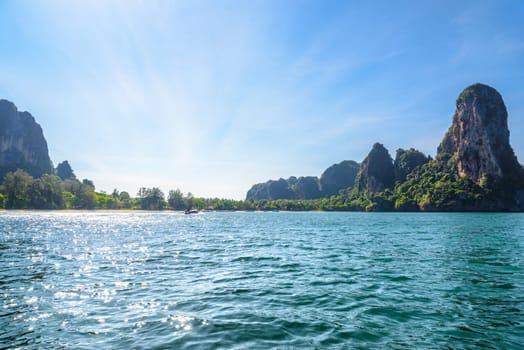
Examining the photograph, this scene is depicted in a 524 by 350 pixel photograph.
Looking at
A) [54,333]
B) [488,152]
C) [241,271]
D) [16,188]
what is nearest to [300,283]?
[241,271]

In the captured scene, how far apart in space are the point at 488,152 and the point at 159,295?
786 ft

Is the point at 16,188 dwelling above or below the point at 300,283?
above

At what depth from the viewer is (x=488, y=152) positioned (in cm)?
19400

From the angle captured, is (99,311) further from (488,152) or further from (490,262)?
(488,152)

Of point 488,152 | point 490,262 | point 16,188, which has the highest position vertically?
point 488,152

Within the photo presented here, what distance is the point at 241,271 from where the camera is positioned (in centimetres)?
1886

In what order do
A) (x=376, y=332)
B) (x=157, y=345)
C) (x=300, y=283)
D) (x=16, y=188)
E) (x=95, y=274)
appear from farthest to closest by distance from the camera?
(x=16, y=188) → (x=95, y=274) → (x=300, y=283) → (x=376, y=332) → (x=157, y=345)

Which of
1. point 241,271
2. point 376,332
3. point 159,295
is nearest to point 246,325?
point 376,332

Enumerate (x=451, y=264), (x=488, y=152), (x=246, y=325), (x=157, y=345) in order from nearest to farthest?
(x=157, y=345) → (x=246, y=325) → (x=451, y=264) → (x=488, y=152)

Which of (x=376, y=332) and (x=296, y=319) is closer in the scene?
(x=376, y=332)

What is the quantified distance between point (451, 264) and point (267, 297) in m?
15.0

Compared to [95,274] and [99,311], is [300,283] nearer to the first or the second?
[99,311]

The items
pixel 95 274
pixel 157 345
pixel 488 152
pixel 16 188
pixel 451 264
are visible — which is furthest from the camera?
pixel 488 152

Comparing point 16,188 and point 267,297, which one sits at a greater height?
point 16,188
